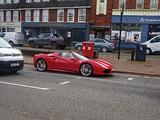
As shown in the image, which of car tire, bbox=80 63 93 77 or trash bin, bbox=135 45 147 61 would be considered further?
trash bin, bbox=135 45 147 61

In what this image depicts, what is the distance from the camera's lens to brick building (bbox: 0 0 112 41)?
143 feet

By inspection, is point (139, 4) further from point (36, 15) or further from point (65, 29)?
point (36, 15)

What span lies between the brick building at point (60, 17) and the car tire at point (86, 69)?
2836 cm

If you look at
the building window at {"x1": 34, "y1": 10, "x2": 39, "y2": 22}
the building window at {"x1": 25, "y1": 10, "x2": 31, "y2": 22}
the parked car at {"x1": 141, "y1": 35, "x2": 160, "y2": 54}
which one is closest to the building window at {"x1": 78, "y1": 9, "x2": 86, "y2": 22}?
the building window at {"x1": 34, "y1": 10, "x2": 39, "y2": 22}

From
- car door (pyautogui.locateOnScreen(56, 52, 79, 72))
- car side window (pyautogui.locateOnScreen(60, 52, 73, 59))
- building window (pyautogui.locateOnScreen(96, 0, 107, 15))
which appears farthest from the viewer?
building window (pyautogui.locateOnScreen(96, 0, 107, 15))

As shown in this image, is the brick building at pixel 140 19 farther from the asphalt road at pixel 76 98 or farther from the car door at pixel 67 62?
the asphalt road at pixel 76 98

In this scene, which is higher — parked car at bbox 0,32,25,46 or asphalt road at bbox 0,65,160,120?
parked car at bbox 0,32,25,46

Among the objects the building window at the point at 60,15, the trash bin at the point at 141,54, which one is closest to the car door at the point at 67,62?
Result: the trash bin at the point at 141,54

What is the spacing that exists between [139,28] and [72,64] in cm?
2671

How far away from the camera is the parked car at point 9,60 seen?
13344 mm

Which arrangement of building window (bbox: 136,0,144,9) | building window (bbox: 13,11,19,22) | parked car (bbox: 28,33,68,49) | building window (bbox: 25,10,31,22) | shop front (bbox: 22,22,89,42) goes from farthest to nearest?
building window (bbox: 13,11,19,22), building window (bbox: 25,10,31,22), shop front (bbox: 22,22,89,42), building window (bbox: 136,0,144,9), parked car (bbox: 28,33,68,49)

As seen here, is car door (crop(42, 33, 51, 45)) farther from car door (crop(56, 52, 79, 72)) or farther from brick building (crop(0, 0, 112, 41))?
car door (crop(56, 52, 79, 72))

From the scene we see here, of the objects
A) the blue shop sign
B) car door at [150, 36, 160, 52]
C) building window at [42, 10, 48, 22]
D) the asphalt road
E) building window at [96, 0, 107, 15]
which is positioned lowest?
the asphalt road

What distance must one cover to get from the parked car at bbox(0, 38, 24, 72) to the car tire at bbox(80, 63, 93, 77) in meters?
2.54
